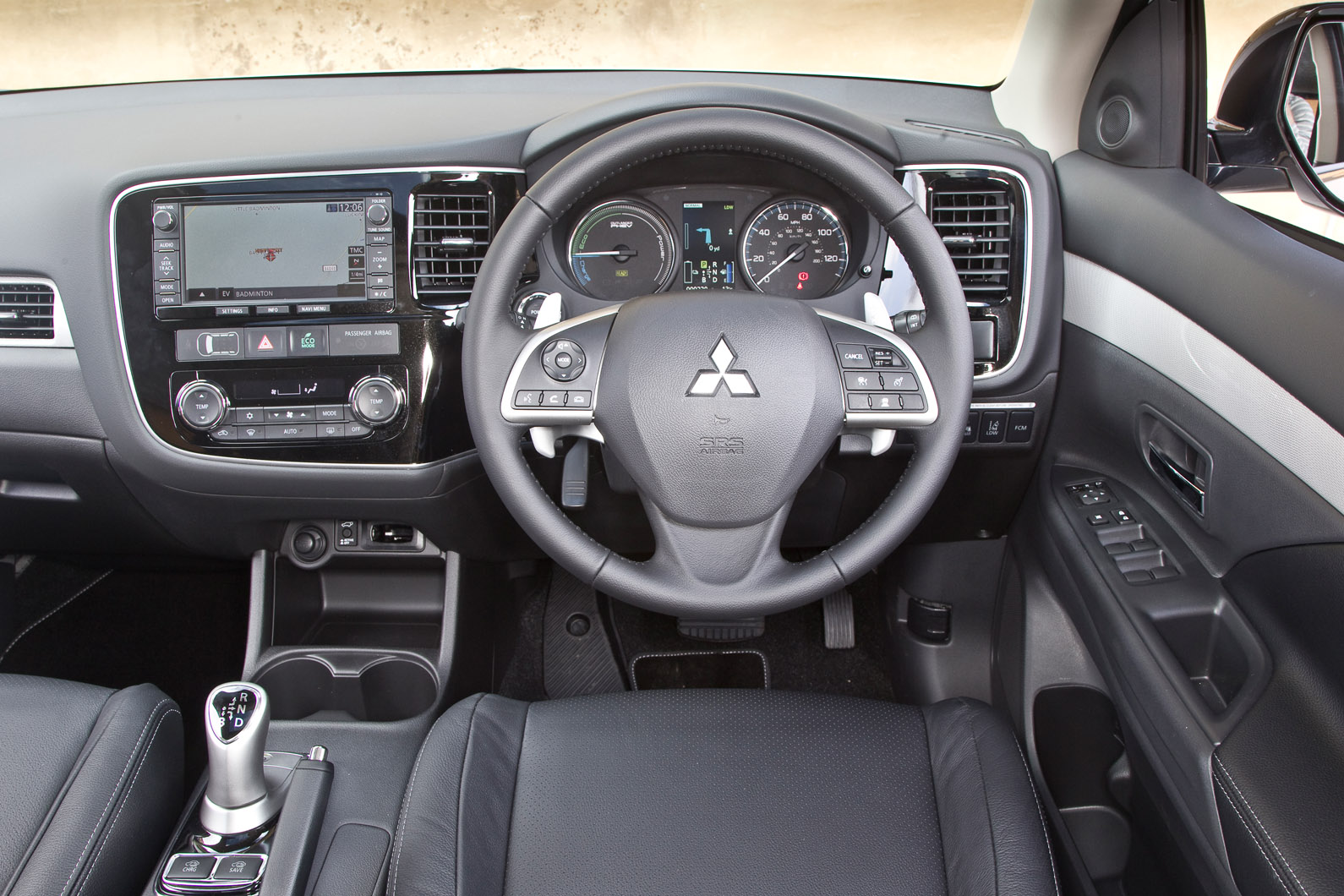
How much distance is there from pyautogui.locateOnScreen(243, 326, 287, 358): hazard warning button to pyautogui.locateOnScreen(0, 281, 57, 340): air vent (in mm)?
313

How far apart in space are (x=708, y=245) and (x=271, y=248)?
64 cm

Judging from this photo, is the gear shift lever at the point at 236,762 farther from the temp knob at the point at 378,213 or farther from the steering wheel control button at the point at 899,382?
the steering wheel control button at the point at 899,382

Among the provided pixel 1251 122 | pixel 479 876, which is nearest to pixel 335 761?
pixel 479 876

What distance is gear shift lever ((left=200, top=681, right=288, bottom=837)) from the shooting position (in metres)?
1.09

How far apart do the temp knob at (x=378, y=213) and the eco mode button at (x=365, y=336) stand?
5.9 inches

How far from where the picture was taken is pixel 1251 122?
1325 mm

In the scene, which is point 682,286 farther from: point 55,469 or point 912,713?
point 55,469

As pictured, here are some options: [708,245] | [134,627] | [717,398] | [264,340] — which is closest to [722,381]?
[717,398]

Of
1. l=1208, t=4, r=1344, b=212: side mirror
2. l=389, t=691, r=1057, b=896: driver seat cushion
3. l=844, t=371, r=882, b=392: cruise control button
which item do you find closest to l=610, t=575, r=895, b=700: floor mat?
l=389, t=691, r=1057, b=896: driver seat cushion

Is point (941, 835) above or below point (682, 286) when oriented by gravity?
below

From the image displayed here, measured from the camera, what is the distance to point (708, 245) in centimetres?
137

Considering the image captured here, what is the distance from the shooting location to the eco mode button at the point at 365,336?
134cm

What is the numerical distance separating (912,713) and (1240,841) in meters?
0.38

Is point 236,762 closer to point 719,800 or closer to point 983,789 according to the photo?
point 719,800
